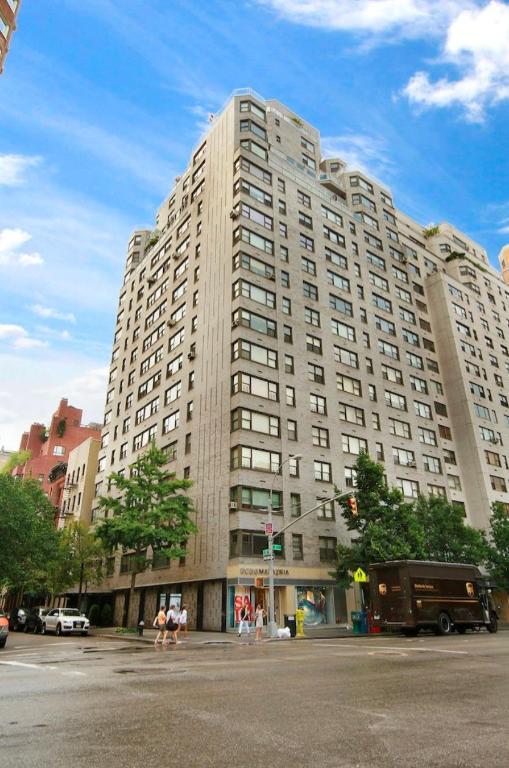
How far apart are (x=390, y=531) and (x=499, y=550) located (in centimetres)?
1877

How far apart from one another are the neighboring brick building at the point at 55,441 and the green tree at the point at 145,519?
51834mm

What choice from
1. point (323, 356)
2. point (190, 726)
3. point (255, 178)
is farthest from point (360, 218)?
point (190, 726)

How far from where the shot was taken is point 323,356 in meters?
47.1

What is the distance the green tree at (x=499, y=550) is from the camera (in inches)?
1748

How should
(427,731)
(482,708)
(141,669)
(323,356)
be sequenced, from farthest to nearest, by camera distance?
(323,356), (141,669), (482,708), (427,731)

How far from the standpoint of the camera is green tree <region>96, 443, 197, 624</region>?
104 ft

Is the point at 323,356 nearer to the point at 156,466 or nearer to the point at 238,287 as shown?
the point at 238,287

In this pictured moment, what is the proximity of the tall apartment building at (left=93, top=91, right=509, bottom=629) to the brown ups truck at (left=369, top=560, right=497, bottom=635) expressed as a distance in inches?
380

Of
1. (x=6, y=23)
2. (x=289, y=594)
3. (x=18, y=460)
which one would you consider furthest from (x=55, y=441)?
(x=289, y=594)

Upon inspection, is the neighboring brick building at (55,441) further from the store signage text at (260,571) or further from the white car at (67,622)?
the store signage text at (260,571)

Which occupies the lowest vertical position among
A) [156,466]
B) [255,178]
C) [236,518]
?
[236,518]

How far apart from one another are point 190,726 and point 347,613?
35240mm

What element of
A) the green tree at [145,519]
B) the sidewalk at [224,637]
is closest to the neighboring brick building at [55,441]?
the green tree at [145,519]

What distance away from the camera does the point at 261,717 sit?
687cm
